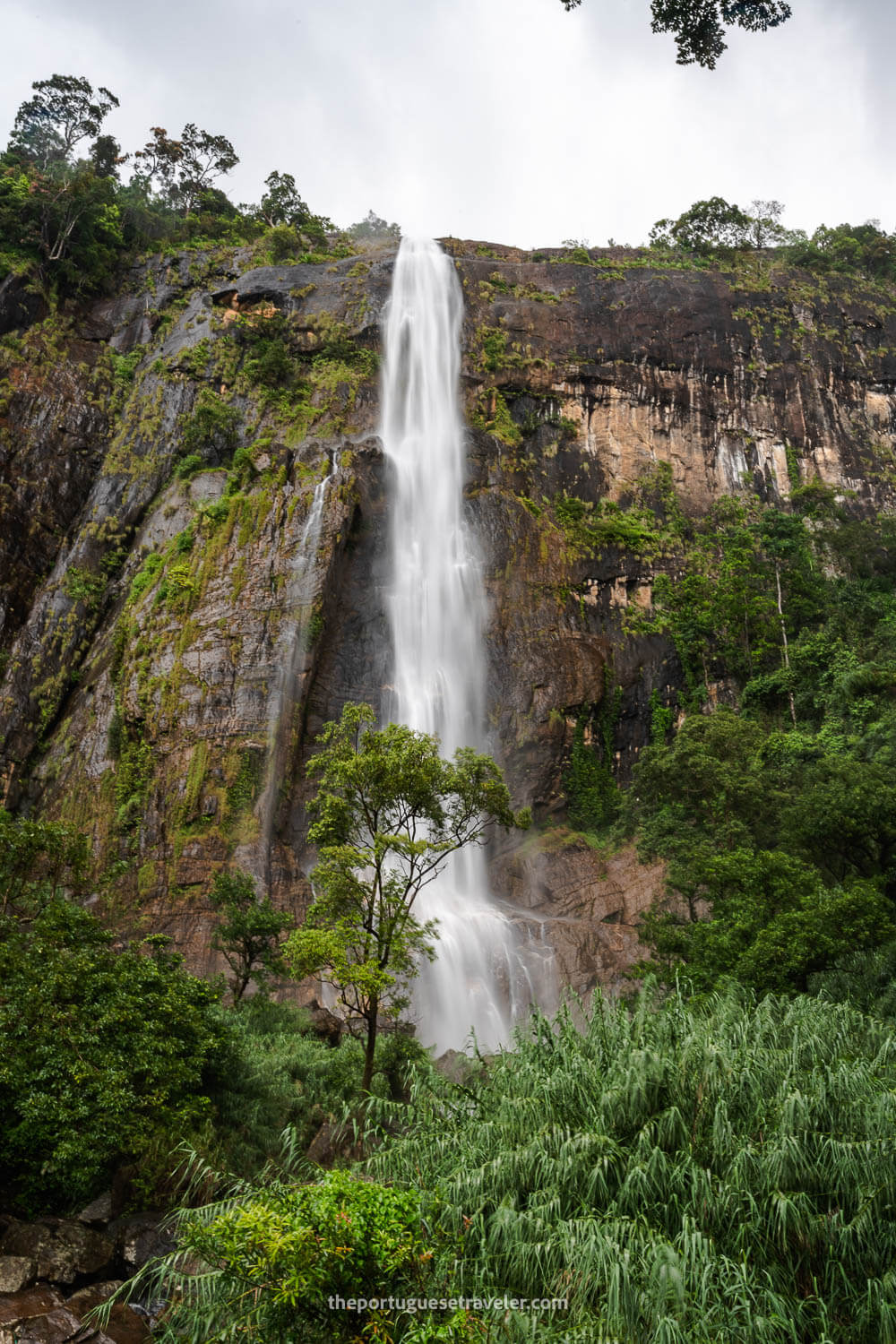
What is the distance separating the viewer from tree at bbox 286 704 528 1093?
1355 cm

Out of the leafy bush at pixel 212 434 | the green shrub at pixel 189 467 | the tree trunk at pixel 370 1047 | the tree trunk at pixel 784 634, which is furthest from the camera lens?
the leafy bush at pixel 212 434

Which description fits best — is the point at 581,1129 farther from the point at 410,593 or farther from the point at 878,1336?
the point at 410,593

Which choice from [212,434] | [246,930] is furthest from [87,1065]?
[212,434]

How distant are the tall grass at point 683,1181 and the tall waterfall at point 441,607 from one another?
12.5 m

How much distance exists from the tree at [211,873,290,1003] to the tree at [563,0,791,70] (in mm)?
17246

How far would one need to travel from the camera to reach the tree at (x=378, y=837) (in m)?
13.5

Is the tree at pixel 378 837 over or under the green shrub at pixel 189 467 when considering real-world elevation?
under

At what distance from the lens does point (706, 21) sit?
361 inches

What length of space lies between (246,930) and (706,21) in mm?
17830

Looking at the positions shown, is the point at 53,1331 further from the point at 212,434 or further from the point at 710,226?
the point at 710,226

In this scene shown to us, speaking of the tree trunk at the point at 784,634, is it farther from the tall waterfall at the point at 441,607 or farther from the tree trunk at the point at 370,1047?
the tree trunk at the point at 370,1047

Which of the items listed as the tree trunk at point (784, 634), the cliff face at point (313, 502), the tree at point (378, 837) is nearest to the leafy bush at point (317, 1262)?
the tree at point (378, 837)

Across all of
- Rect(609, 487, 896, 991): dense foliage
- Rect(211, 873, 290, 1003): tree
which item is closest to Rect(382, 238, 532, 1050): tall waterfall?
Rect(211, 873, 290, 1003): tree

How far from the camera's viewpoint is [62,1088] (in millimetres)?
9992
